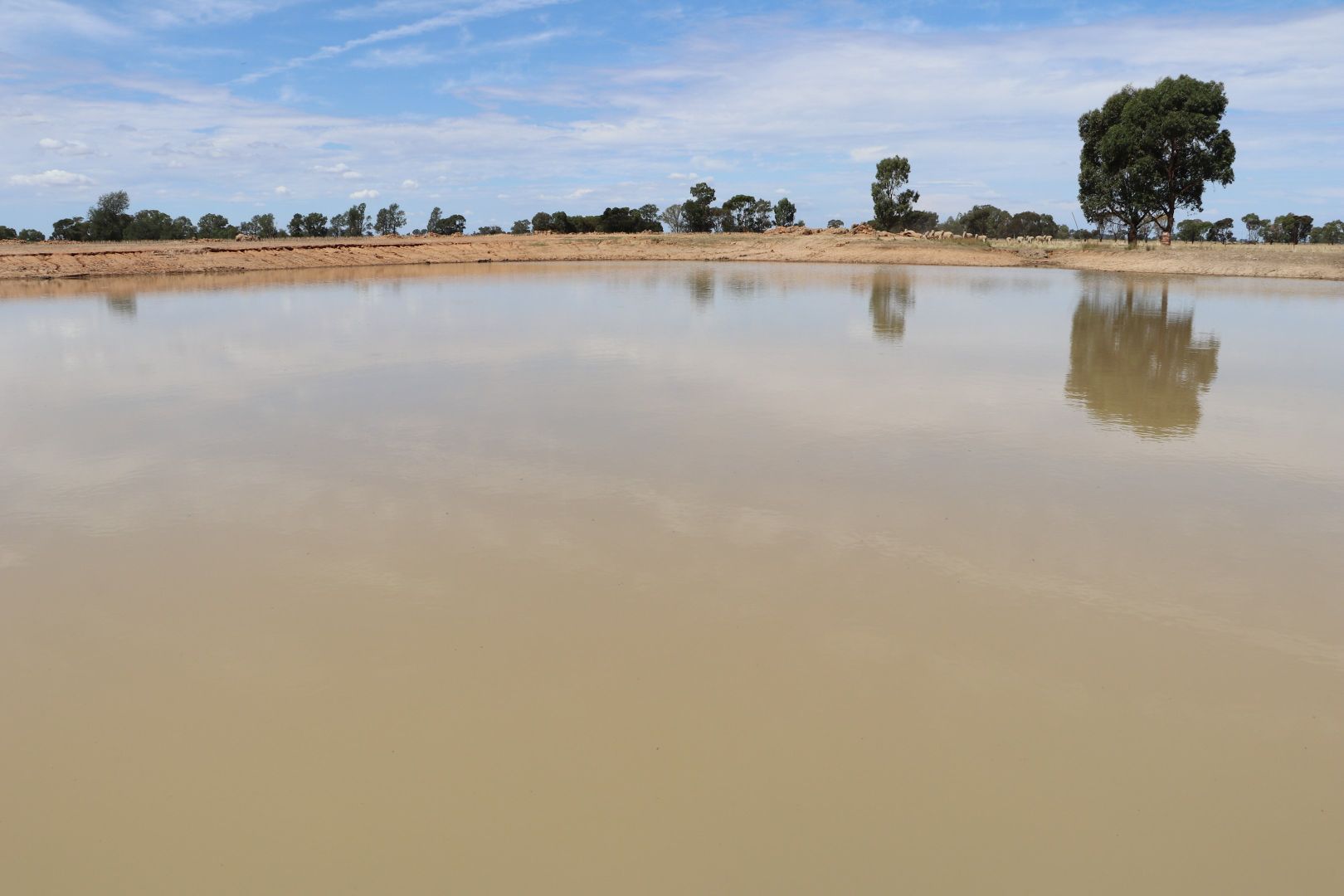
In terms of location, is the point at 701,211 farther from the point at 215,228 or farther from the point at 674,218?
the point at 215,228

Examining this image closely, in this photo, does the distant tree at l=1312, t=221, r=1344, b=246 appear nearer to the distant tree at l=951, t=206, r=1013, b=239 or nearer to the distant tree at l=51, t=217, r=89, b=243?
the distant tree at l=951, t=206, r=1013, b=239

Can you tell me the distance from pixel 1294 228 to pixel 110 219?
4416 inches

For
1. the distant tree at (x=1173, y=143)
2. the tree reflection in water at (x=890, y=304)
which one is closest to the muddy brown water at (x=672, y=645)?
the tree reflection in water at (x=890, y=304)

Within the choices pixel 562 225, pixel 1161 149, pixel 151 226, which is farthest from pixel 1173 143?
pixel 151 226

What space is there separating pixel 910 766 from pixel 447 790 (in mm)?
1996

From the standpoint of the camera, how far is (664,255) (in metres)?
58.2

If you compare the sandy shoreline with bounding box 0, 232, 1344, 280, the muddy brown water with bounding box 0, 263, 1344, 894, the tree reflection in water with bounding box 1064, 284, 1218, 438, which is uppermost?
the sandy shoreline with bounding box 0, 232, 1344, 280

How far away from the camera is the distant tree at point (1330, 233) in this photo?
281ft

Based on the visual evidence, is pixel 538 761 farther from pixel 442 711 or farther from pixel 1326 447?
pixel 1326 447

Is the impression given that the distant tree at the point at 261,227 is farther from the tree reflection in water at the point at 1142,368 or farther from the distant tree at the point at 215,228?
the tree reflection in water at the point at 1142,368

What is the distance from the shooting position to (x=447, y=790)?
12.0 ft

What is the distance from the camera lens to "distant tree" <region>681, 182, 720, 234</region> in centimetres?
8812

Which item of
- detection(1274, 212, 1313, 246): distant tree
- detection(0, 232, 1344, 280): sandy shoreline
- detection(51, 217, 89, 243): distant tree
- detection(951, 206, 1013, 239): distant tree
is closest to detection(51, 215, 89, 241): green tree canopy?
detection(51, 217, 89, 243): distant tree

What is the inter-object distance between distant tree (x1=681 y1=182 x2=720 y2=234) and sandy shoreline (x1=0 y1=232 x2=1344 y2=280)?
25582 mm
